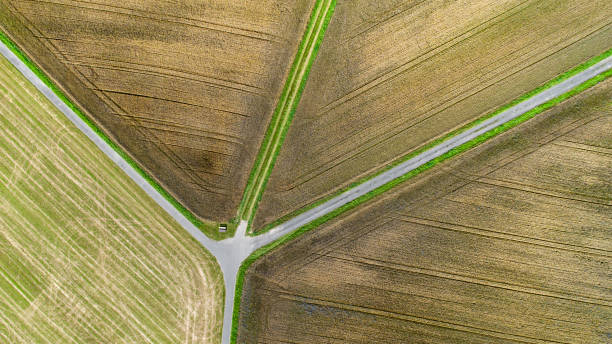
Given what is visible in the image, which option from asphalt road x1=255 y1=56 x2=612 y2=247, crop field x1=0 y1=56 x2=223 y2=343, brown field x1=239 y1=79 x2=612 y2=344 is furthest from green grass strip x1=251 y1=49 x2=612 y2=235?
crop field x1=0 y1=56 x2=223 y2=343

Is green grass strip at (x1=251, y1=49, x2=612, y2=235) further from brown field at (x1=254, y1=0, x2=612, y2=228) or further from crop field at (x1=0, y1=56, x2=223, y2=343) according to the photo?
crop field at (x1=0, y1=56, x2=223, y2=343)

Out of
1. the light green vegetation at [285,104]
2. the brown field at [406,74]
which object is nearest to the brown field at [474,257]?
the brown field at [406,74]

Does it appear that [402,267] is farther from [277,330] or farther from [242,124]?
[242,124]

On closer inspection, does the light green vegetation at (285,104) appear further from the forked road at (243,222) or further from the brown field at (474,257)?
the brown field at (474,257)

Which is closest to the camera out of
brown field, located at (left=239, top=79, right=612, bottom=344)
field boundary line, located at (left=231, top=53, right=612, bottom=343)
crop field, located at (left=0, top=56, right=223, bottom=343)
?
brown field, located at (left=239, top=79, right=612, bottom=344)

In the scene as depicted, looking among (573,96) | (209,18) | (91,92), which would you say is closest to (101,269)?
(91,92)

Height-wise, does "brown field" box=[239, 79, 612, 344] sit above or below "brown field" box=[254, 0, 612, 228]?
below

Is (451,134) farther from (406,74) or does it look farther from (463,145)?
(406,74)
